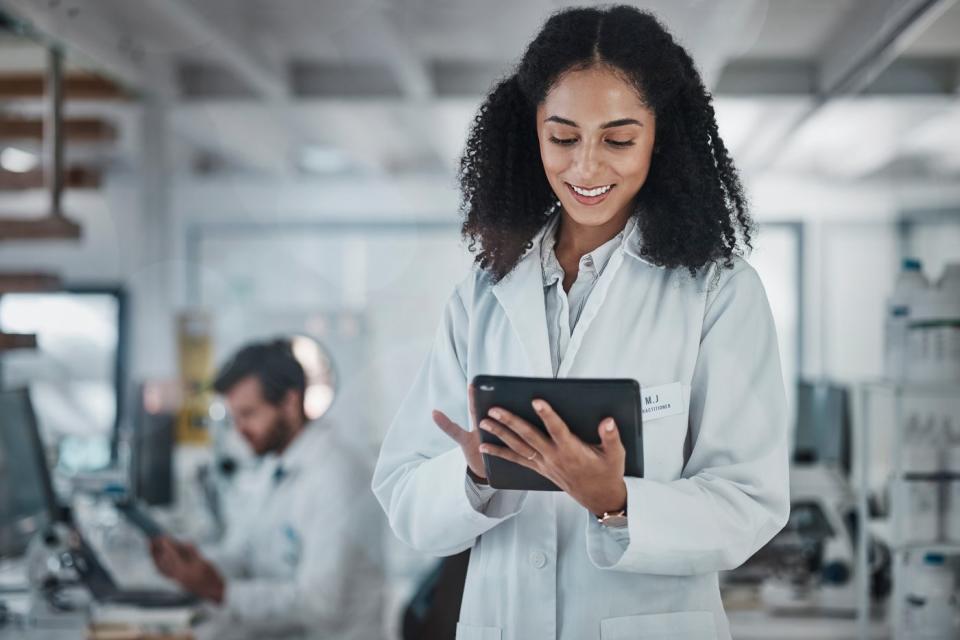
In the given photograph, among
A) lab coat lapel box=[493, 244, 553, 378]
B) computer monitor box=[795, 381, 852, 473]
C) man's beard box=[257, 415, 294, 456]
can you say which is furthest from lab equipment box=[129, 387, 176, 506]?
lab coat lapel box=[493, 244, 553, 378]

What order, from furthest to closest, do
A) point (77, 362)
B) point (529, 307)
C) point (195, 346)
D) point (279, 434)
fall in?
point (77, 362) < point (195, 346) < point (279, 434) < point (529, 307)

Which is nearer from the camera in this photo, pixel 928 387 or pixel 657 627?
pixel 657 627

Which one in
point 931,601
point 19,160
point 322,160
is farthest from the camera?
point 322,160

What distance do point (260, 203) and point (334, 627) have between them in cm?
630

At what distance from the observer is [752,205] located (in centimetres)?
134

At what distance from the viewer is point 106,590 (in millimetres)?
2596

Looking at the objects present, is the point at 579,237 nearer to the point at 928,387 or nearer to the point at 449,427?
the point at 449,427

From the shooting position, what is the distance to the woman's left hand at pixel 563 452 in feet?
3.54

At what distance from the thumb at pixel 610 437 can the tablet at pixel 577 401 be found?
1cm

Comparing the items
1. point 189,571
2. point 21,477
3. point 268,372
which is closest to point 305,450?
point 268,372

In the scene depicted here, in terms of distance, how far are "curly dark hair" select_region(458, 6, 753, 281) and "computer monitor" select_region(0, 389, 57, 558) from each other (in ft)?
6.16

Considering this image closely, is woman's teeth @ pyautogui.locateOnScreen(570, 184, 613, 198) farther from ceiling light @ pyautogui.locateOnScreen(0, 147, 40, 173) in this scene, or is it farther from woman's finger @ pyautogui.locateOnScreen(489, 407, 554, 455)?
ceiling light @ pyautogui.locateOnScreen(0, 147, 40, 173)

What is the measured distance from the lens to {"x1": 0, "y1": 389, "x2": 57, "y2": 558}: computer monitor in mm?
2676

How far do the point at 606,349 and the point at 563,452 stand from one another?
0.23 meters
